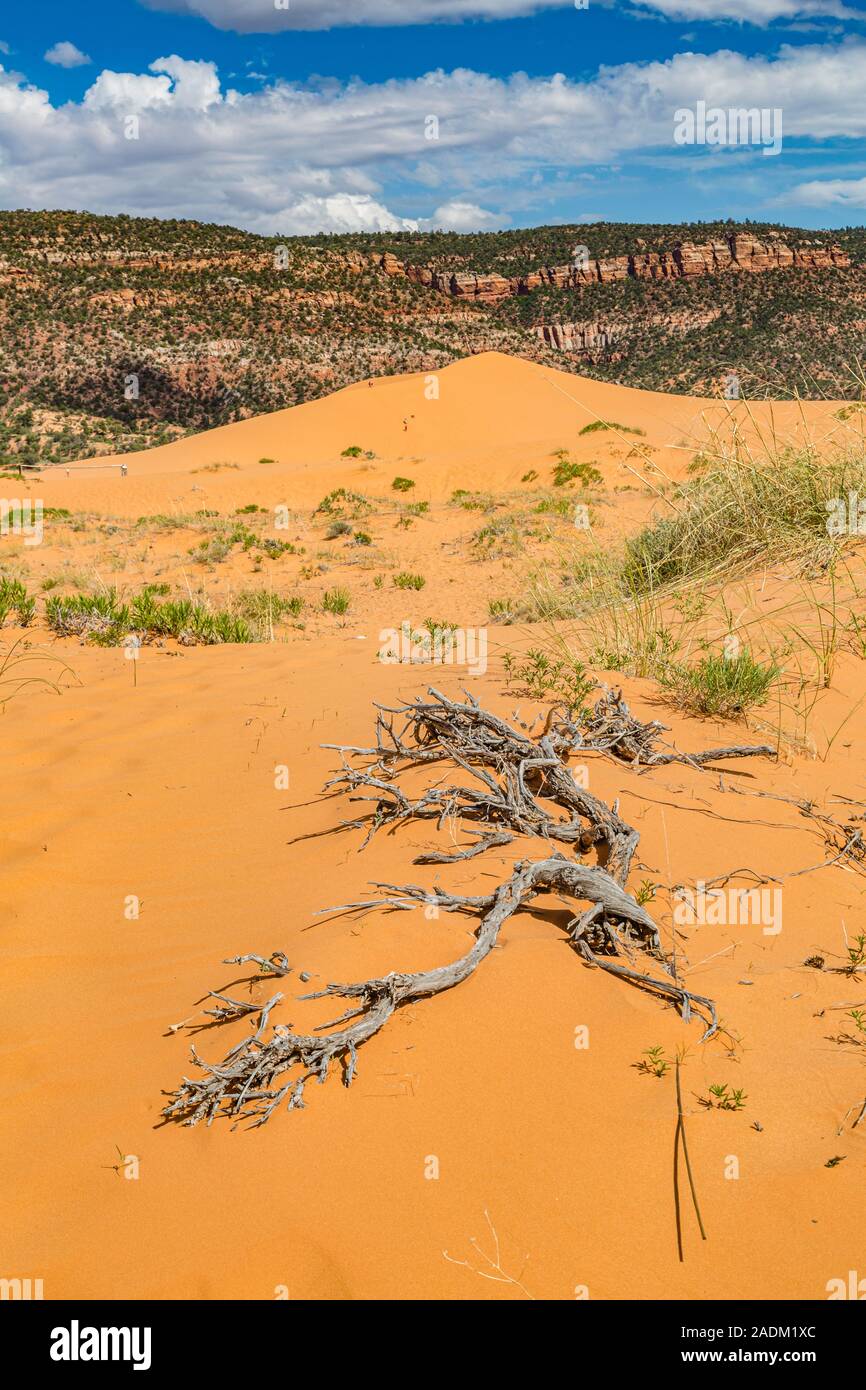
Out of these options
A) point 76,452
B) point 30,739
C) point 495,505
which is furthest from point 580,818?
point 76,452

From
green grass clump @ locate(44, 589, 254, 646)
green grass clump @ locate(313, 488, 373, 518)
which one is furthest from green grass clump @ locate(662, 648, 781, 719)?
green grass clump @ locate(313, 488, 373, 518)

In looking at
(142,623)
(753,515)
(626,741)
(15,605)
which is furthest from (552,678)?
(15,605)

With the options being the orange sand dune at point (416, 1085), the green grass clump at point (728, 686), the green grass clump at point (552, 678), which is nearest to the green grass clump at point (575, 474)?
the green grass clump at point (552, 678)

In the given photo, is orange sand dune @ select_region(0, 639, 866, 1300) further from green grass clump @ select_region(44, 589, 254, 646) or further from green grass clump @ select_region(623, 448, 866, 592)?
green grass clump @ select_region(44, 589, 254, 646)

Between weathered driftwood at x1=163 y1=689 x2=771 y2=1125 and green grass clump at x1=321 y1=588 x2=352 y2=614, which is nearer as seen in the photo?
weathered driftwood at x1=163 y1=689 x2=771 y2=1125

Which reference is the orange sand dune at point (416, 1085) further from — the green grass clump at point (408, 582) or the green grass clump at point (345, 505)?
the green grass clump at point (345, 505)
